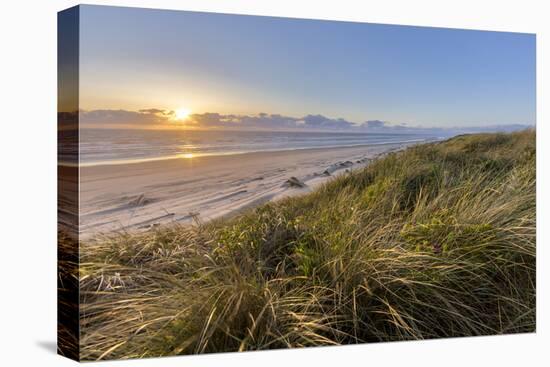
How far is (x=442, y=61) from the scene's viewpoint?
7012 mm

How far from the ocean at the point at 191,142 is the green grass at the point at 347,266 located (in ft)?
1.18

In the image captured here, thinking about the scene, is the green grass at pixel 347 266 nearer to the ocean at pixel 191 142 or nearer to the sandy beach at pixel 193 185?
the sandy beach at pixel 193 185

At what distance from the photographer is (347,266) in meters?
5.98

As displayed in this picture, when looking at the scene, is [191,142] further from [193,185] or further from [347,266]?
[347,266]

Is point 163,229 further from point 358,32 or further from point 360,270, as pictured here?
point 358,32

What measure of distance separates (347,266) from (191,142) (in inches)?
59.4

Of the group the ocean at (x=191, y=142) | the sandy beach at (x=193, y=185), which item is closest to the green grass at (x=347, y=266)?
the sandy beach at (x=193, y=185)

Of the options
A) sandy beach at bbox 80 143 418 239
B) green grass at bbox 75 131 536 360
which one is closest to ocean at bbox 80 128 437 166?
sandy beach at bbox 80 143 418 239

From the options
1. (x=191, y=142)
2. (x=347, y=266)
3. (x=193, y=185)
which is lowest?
(x=347, y=266)

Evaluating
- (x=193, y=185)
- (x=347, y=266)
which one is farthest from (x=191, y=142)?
(x=347, y=266)

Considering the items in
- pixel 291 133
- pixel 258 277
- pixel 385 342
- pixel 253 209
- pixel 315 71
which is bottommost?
pixel 385 342

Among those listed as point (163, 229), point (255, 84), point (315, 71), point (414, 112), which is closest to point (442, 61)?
point (414, 112)

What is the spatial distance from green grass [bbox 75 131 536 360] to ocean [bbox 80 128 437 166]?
361 millimetres

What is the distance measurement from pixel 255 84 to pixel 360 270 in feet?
5.44
